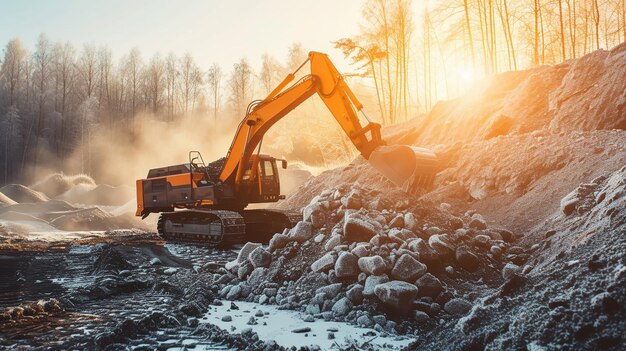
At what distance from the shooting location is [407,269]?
593 centimetres

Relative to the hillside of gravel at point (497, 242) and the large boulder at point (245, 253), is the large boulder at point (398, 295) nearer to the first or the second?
the hillside of gravel at point (497, 242)

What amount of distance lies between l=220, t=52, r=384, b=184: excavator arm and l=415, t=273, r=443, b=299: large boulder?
3.82 m

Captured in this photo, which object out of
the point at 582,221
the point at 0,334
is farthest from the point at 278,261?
the point at 582,221

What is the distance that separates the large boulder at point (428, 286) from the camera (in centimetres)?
578

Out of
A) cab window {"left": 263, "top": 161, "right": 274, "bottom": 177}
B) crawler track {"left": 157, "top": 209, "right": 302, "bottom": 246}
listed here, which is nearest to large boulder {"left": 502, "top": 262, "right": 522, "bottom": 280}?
crawler track {"left": 157, "top": 209, "right": 302, "bottom": 246}

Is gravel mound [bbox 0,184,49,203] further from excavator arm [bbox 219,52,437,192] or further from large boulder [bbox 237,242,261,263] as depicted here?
large boulder [bbox 237,242,261,263]

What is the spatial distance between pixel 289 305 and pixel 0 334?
3.24 meters

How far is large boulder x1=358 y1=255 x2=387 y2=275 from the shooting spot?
5.94 m

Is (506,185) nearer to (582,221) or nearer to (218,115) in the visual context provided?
(582,221)

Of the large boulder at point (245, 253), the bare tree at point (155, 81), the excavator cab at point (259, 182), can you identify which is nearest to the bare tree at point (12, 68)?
the bare tree at point (155, 81)

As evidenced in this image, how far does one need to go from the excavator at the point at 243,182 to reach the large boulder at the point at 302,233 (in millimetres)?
2678

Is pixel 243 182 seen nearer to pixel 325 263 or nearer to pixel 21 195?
pixel 325 263

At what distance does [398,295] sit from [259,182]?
8.18m

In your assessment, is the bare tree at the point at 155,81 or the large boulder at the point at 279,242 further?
the bare tree at the point at 155,81
